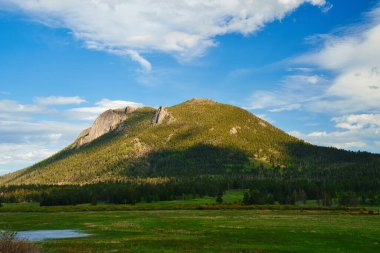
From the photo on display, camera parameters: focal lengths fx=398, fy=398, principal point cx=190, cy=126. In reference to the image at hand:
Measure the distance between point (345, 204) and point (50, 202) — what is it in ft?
431

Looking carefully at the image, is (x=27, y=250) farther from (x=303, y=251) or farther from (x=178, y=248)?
(x=303, y=251)

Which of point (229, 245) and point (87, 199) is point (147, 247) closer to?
point (229, 245)

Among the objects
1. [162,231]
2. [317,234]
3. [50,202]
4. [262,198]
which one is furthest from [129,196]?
[317,234]

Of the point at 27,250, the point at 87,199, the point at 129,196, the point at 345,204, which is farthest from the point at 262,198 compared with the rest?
the point at 27,250

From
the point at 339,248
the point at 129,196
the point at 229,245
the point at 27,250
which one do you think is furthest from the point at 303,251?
the point at 129,196

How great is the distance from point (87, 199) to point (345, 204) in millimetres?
119115

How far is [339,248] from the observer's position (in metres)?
44.8

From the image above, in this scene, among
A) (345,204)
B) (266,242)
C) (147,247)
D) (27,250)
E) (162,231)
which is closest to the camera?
(27,250)

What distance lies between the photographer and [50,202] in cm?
18725

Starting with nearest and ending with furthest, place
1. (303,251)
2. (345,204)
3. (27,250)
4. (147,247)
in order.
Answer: (27,250)
(303,251)
(147,247)
(345,204)

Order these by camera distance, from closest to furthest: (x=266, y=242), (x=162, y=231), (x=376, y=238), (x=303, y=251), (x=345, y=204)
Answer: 1. (x=303, y=251)
2. (x=266, y=242)
3. (x=376, y=238)
4. (x=162, y=231)
5. (x=345, y=204)

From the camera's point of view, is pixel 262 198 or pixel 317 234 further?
pixel 262 198

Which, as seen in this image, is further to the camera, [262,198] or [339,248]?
[262,198]

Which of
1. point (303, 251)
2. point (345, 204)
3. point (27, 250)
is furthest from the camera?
point (345, 204)
